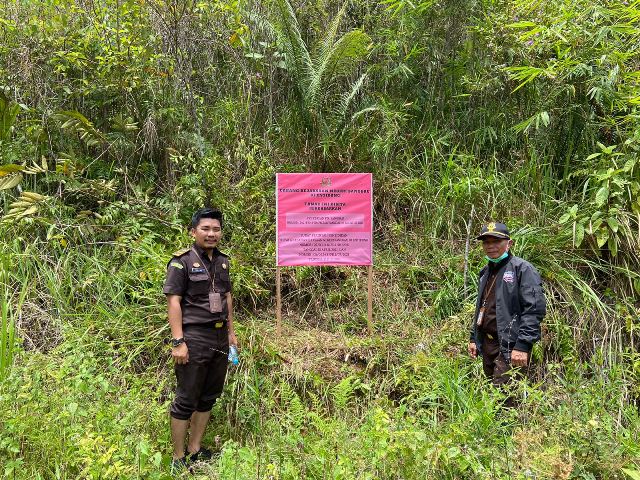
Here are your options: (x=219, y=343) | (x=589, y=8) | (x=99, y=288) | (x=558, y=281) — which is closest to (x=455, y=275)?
(x=558, y=281)

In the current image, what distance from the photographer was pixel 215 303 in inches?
125

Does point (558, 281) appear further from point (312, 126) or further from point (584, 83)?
point (312, 126)

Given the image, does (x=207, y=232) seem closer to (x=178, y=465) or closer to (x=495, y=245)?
(x=178, y=465)

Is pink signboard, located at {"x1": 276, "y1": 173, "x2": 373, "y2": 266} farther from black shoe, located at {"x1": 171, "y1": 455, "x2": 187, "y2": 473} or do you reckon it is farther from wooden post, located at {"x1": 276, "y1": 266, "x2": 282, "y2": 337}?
black shoe, located at {"x1": 171, "y1": 455, "x2": 187, "y2": 473}

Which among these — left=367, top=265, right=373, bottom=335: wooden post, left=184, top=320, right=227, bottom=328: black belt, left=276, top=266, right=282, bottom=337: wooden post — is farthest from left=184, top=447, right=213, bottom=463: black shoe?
left=367, top=265, right=373, bottom=335: wooden post

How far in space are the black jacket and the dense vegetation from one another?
382mm

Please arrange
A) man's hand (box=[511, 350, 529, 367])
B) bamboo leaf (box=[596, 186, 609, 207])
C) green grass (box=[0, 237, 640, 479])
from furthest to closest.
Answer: bamboo leaf (box=[596, 186, 609, 207]) < man's hand (box=[511, 350, 529, 367]) < green grass (box=[0, 237, 640, 479])

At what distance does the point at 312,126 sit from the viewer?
5.71 m

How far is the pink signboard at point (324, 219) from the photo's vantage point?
420cm

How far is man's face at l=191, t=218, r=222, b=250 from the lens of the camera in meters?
3.19

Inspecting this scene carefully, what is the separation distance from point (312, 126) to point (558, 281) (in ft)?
10.8

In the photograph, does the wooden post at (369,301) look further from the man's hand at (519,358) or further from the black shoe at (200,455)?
the black shoe at (200,455)

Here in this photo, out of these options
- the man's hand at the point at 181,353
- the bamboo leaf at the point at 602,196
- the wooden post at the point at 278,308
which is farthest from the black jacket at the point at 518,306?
the man's hand at the point at 181,353

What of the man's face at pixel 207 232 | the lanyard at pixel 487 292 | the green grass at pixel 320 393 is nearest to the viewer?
the green grass at pixel 320 393
